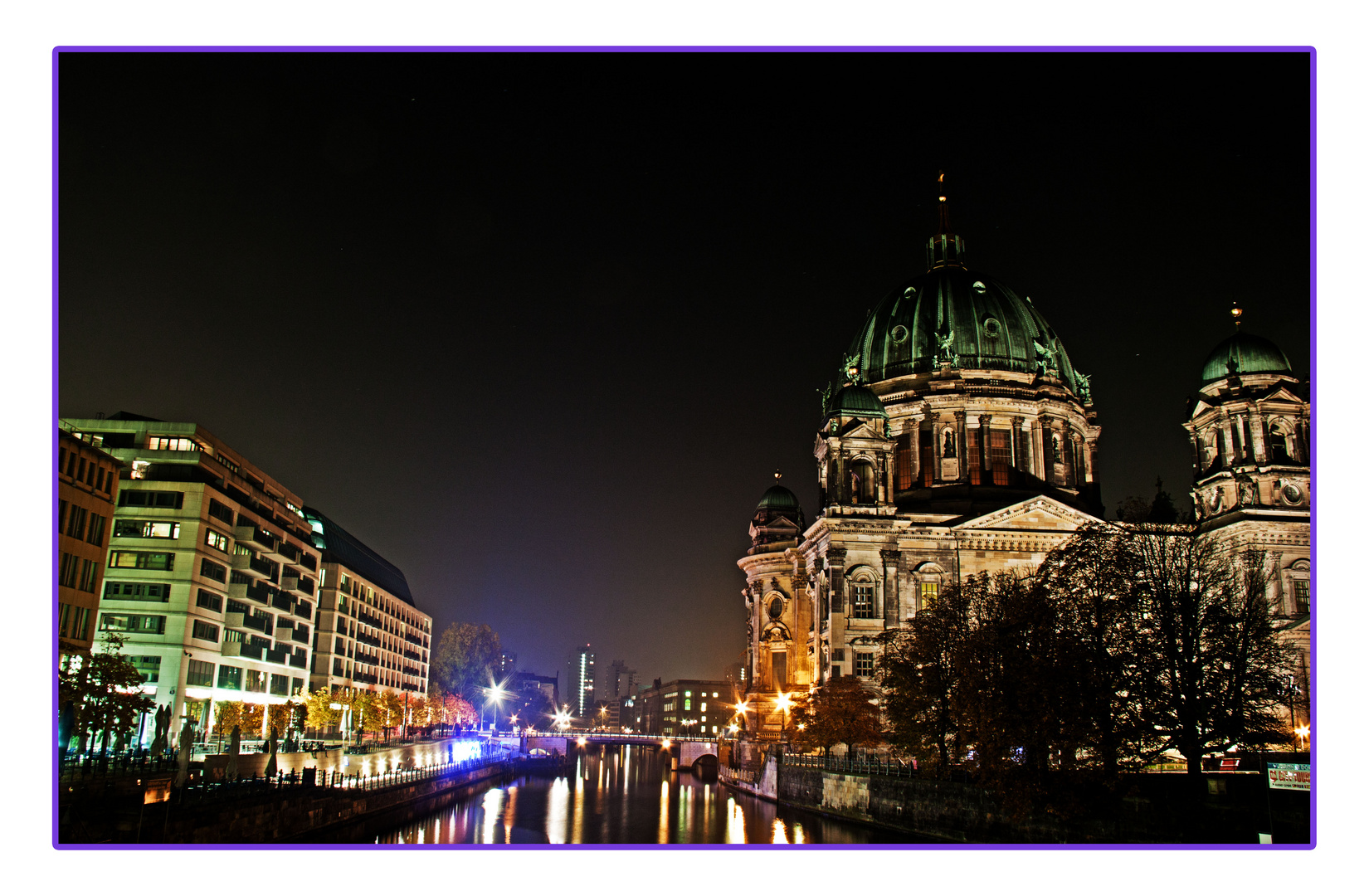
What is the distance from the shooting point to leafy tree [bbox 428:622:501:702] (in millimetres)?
151250

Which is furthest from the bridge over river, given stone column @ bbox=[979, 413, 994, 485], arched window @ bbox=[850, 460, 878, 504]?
arched window @ bbox=[850, 460, 878, 504]

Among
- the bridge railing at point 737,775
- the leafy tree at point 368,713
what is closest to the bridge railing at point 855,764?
the bridge railing at point 737,775

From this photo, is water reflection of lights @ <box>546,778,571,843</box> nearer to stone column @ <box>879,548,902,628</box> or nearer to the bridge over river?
the bridge over river

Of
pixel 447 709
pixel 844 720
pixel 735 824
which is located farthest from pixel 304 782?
pixel 447 709

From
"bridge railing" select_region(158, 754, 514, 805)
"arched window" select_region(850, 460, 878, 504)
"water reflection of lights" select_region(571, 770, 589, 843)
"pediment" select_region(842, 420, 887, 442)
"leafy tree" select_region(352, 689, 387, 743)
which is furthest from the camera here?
"leafy tree" select_region(352, 689, 387, 743)

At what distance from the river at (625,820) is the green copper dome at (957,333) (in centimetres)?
4140

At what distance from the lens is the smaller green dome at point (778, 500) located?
382ft

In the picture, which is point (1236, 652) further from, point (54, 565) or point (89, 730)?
point (89, 730)

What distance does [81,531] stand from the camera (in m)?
54.1

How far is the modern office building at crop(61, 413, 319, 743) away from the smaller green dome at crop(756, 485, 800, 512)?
47.0m

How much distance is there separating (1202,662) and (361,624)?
101 meters

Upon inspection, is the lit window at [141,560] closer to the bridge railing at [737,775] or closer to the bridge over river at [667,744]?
the bridge railing at [737,775]

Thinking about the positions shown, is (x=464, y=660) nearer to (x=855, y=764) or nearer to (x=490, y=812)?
(x=490, y=812)

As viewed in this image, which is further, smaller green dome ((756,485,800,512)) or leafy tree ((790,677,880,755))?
smaller green dome ((756,485,800,512))
